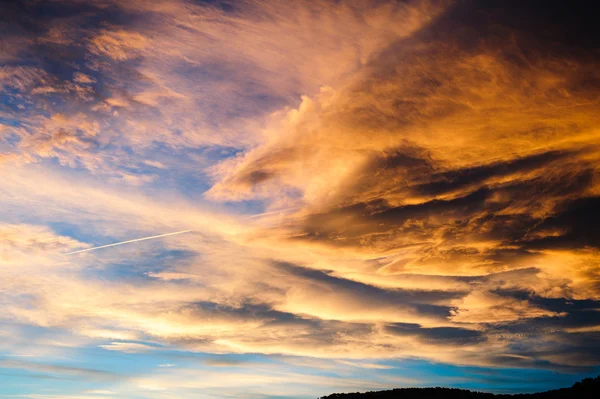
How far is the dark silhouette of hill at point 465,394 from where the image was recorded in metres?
57.6

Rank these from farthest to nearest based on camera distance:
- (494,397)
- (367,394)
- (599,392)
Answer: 1. (367,394)
2. (494,397)
3. (599,392)

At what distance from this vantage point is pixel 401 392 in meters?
70.6

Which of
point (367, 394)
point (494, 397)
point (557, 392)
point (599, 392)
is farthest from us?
point (367, 394)

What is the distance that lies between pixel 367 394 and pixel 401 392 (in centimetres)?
503

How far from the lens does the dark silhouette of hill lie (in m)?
57.6

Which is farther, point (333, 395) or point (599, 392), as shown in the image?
point (333, 395)

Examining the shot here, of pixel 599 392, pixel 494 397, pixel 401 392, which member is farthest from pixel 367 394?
pixel 599 392

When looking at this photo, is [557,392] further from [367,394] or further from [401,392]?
[367,394]

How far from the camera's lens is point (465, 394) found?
2685 inches

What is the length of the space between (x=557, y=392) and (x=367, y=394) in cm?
2516

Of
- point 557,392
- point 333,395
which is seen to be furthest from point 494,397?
point 333,395

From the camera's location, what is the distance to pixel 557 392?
59.9 meters

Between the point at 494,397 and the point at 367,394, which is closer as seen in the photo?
the point at 494,397

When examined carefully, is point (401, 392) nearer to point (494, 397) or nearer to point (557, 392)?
point (494, 397)
